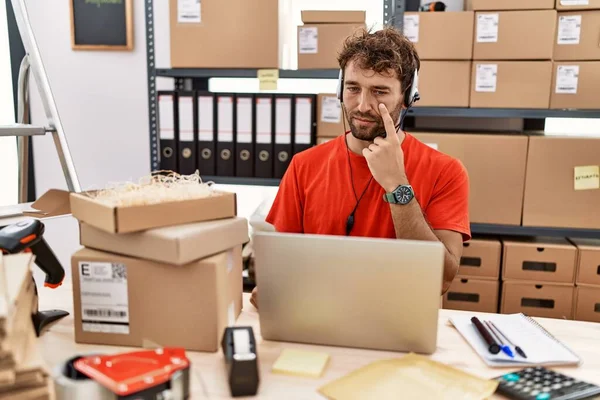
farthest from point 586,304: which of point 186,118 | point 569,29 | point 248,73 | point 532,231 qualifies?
point 186,118

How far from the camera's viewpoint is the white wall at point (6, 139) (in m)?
2.89

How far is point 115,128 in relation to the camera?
288 centimetres

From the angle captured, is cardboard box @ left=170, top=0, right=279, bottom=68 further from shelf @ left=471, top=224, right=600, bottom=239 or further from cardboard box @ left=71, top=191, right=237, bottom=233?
cardboard box @ left=71, top=191, right=237, bottom=233

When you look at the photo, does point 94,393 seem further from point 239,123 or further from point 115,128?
point 115,128

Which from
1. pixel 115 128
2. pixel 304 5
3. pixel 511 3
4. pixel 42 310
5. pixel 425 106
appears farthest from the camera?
pixel 115 128

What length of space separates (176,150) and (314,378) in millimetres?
1551

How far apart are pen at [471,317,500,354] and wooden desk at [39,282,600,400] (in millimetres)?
34

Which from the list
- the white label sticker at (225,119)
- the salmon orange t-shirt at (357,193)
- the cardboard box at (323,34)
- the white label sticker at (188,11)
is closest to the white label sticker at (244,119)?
the white label sticker at (225,119)

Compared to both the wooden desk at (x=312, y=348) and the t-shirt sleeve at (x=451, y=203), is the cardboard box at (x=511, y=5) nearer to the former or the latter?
the t-shirt sleeve at (x=451, y=203)

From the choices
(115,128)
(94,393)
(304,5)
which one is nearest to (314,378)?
(94,393)

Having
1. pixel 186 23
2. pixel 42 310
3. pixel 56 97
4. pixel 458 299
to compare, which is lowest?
pixel 458 299

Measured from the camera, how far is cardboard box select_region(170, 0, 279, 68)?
2104mm

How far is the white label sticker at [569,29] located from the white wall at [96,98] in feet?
6.44

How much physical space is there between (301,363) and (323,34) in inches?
→ 60.6
